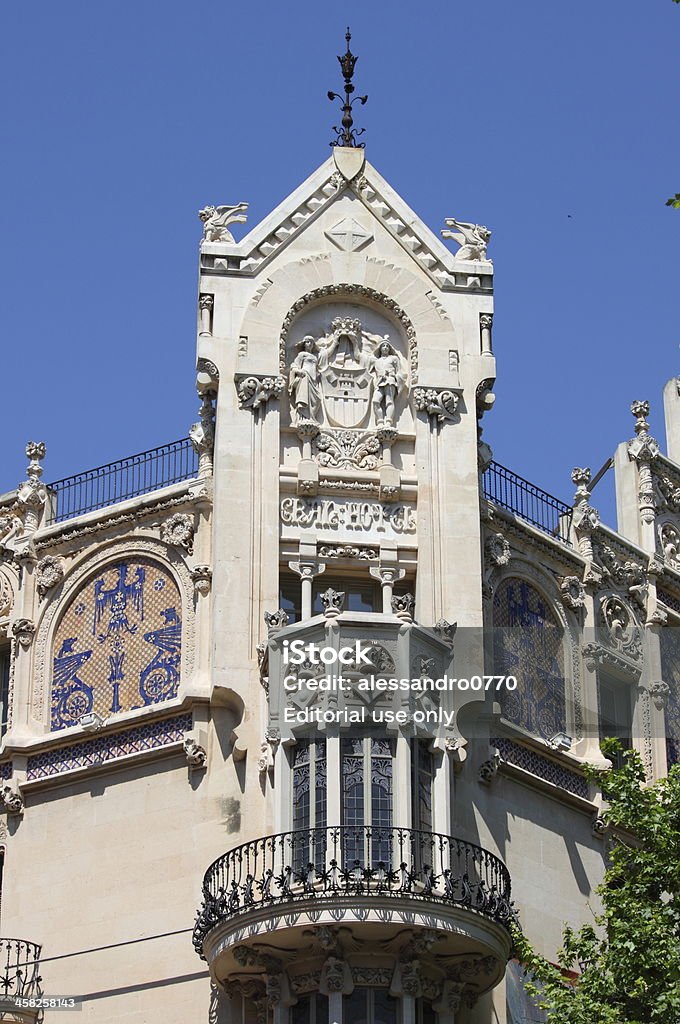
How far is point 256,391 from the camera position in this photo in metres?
37.3

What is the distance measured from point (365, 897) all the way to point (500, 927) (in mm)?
2111

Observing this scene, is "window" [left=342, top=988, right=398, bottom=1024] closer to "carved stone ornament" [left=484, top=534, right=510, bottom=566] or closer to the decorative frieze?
the decorative frieze

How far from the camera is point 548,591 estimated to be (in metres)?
39.5

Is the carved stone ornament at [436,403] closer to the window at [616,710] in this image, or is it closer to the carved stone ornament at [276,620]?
the carved stone ornament at [276,620]

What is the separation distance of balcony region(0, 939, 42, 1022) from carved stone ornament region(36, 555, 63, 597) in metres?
5.59

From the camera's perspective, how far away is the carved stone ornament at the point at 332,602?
1367 inches

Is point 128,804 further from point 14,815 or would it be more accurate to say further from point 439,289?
point 439,289

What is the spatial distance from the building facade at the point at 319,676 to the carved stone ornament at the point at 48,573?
61mm

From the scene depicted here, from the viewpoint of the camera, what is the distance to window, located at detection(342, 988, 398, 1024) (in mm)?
32906

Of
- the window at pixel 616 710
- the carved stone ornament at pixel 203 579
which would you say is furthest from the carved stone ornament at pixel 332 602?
the window at pixel 616 710

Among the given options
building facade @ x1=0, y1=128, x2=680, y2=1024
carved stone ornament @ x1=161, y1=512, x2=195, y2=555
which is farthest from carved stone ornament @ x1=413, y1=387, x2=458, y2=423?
carved stone ornament @ x1=161, y1=512, x2=195, y2=555

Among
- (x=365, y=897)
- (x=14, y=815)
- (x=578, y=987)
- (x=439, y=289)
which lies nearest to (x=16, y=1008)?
(x=14, y=815)

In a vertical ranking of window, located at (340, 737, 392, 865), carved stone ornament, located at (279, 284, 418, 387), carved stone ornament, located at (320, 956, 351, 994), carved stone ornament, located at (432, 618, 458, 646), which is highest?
carved stone ornament, located at (279, 284, 418, 387)

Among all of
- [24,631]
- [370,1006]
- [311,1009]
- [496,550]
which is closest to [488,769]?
[496,550]
